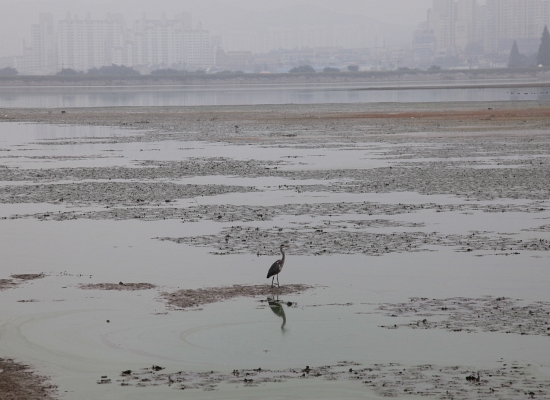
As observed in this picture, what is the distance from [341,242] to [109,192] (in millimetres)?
8740

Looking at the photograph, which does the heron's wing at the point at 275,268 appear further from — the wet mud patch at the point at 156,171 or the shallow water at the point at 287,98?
the shallow water at the point at 287,98

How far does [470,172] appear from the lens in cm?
2475

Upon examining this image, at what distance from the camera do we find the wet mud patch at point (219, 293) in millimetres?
11867

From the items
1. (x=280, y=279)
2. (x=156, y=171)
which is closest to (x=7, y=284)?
(x=280, y=279)

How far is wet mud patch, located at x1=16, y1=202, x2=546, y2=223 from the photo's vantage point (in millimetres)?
18172

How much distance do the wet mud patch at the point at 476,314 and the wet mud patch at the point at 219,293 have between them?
1.51 m

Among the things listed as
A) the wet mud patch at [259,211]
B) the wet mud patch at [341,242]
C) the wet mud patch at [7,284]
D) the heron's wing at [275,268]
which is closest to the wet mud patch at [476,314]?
the heron's wing at [275,268]

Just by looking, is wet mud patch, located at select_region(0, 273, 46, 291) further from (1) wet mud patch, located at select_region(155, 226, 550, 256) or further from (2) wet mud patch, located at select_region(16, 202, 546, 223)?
(2) wet mud patch, located at select_region(16, 202, 546, 223)

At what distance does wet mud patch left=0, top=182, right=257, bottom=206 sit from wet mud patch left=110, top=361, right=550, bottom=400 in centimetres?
1172

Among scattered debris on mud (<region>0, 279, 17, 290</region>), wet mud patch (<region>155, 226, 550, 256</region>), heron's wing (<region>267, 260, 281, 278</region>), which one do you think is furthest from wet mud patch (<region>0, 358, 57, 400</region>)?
wet mud patch (<region>155, 226, 550, 256</region>)

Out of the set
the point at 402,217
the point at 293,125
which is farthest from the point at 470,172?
the point at 293,125

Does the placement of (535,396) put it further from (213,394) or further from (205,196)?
(205,196)

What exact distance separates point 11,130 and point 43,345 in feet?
133

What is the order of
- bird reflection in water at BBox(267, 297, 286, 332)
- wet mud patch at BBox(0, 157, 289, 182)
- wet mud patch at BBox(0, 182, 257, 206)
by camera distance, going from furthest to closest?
wet mud patch at BBox(0, 157, 289, 182) < wet mud patch at BBox(0, 182, 257, 206) < bird reflection in water at BBox(267, 297, 286, 332)
